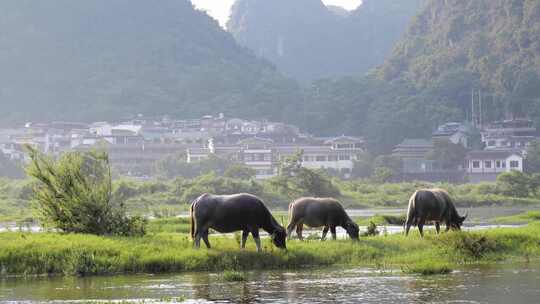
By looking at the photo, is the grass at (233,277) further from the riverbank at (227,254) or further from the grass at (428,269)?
the grass at (428,269)

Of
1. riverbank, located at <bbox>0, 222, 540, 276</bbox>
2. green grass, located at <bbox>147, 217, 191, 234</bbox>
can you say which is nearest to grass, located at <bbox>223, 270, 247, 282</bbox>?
riverbank, located at <bbox>0, 222, 540, 276</bbox>

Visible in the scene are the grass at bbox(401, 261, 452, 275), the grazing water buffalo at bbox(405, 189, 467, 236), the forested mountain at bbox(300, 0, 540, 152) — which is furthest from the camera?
the forested mountain at bbox(300, 0, 540, 152)

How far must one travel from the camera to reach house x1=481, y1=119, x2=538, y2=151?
9788 centimetres

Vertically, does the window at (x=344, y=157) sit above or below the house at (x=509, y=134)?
below

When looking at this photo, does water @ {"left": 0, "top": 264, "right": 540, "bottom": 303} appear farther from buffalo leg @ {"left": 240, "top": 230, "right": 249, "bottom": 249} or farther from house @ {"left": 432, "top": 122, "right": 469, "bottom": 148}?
house @ {"left": 432, "top": 122, "right": 469, "bottom": 148}

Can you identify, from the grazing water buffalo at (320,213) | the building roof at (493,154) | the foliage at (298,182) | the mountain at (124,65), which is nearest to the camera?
the grazing water buffalo at (320,213)

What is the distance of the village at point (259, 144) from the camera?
3445 inches

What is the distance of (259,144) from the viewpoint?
9794 cm

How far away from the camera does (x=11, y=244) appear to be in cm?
1908

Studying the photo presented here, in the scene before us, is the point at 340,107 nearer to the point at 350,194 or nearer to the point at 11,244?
the point at 350,194

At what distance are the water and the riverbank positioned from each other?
0.58 m

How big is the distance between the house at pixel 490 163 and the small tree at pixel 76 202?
66.5m

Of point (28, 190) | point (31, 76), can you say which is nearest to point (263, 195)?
point (28, 190)

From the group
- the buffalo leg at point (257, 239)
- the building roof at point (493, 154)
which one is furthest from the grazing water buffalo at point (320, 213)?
the building roof at point (493, 154)
